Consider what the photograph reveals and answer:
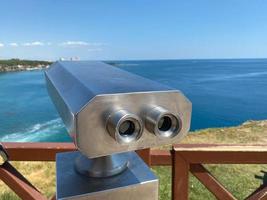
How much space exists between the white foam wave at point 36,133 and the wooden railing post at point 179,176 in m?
22.7

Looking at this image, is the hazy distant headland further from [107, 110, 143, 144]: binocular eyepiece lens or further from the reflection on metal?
[107, 110, 143, 144]: binocular eyepiece lens

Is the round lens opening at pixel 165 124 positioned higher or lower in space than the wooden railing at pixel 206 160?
higher

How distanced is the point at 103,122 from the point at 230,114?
116 ft

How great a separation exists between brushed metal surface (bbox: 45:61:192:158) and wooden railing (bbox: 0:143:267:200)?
0.89m

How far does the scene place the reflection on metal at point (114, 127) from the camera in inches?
26.3

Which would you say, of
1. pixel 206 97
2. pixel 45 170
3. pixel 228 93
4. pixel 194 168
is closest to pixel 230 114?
pixel 206 97

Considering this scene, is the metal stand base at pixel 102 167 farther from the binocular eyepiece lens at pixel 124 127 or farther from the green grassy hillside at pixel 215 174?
the green grassy hillside at pixel 215 174

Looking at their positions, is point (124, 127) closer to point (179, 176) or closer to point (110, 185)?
point (110, 185)

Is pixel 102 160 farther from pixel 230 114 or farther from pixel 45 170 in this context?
pixel 230 114

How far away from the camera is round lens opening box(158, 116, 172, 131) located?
0.73 metres

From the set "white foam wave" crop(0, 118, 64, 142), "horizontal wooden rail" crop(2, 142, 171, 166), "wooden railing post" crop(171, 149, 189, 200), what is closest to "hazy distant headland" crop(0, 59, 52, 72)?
"white foam wave" crop(0, 118, 64, 142)

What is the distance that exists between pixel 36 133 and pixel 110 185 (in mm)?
26377

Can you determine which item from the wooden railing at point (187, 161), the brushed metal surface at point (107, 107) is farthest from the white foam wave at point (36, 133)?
the brushed metal surface at point (107, 107)

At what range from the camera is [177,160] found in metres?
1.62
